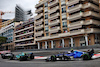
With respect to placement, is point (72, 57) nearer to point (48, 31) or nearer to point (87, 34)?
point (87, 34)

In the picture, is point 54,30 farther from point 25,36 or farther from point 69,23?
point 25,36

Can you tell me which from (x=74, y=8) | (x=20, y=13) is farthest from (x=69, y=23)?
(x=20, y=13)

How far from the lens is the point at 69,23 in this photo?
45.5 m

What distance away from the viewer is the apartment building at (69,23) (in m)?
40.0

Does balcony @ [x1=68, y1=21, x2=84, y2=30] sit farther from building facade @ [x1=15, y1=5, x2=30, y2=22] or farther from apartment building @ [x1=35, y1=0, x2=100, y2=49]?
building facade @ [x1=15, y1=5, x2=30, y2=22]

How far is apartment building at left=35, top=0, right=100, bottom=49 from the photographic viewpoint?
40.0 m

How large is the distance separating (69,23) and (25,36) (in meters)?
34.7

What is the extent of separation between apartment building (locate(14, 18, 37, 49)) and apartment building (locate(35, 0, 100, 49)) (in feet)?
25.9

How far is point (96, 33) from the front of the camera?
40.5 metres

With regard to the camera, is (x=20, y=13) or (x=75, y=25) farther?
(x=20, y=13)

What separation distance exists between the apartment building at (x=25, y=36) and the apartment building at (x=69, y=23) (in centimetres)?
789

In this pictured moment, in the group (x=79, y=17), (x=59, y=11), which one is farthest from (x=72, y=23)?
(x=59, y=11)

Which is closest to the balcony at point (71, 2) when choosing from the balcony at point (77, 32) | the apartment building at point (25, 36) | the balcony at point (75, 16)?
the balcony at point (75, 16)

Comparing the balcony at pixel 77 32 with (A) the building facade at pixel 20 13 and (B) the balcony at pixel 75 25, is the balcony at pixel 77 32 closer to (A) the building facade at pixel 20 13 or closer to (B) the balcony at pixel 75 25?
(B) the balcony at pixel 75 25
